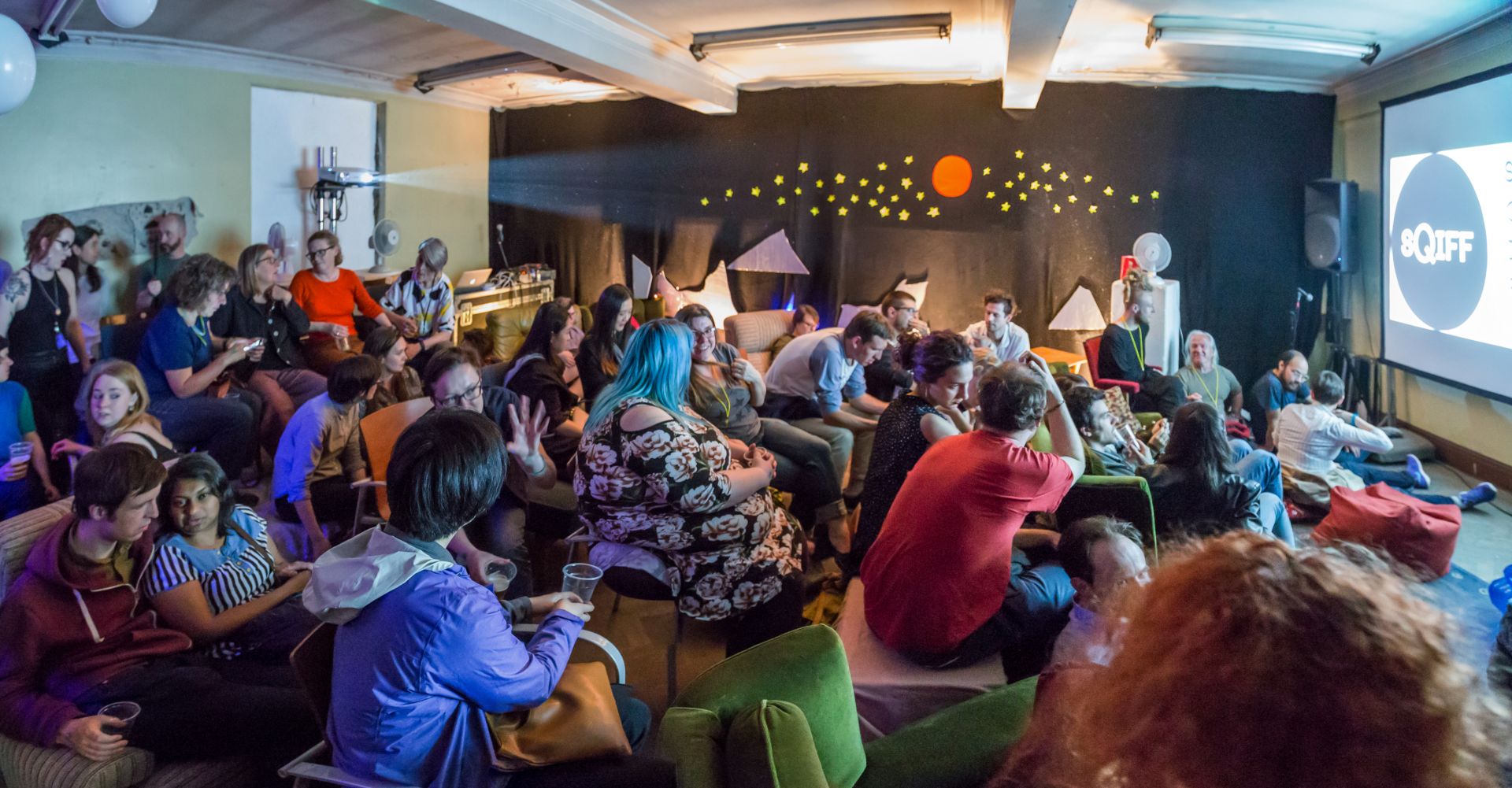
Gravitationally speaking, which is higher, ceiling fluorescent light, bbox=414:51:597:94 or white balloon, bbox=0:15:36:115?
ceiling fluorescent light, bbox=414:51:597:94

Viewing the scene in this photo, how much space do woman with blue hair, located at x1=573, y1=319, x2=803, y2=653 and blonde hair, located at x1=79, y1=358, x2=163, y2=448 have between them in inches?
69.4

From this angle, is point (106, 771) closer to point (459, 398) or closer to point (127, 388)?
point (459, 398)

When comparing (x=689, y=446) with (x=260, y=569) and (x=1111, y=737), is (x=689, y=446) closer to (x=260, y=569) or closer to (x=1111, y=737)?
(x=260, y=569)

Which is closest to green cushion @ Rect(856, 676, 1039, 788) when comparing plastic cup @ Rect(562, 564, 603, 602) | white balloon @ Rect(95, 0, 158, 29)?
plastic cup @ Rect(562, 564, 603, 602)

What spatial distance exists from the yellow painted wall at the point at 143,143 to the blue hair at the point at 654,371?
4.10 meters

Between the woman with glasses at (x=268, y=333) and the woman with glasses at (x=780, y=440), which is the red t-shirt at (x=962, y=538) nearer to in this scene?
the woman with glasses at (x=780, y=440)

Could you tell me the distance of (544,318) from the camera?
3807 mm

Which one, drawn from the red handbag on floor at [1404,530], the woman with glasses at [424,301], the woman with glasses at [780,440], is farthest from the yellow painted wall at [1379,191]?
the woman with glasses at [424,301]

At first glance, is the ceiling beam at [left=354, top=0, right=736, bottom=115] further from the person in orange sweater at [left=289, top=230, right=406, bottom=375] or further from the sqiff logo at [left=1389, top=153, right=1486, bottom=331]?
the sqiff logo at [left=1389, top=153, right=1486, bottom=331]

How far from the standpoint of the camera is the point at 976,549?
239 cm

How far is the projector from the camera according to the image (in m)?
6.38

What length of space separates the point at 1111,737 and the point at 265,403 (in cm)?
448

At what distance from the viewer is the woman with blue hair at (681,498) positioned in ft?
8.19

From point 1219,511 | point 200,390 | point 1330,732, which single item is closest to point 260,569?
point 200,390
